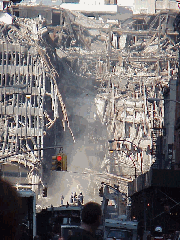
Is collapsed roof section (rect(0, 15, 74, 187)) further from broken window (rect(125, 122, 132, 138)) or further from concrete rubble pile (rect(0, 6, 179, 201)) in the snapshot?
broken window (rect(125, 122, 132, 138))

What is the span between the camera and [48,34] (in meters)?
80.4

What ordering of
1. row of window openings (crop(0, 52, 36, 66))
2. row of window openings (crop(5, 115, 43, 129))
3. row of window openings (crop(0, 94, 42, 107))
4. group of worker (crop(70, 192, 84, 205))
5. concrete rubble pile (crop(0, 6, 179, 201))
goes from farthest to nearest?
row of window openings (crop(0, 52, 36, 66)) → row of window openings (crop(0, 94, 42, 107)) → row of window openings (crop(5, 115, 43, 129)) → concrete rubble pile (crop(0, 6, 179, 201)) → group of worker (crop(70, 192, 84, 205))

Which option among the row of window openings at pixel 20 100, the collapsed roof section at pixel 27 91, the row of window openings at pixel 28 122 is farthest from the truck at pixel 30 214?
the row of window openings at pixel 20 100

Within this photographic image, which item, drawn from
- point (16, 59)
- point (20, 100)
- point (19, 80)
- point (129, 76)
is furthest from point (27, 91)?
point (129, 76)

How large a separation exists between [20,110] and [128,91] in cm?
1516

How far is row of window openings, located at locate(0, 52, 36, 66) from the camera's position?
7525 centimetres

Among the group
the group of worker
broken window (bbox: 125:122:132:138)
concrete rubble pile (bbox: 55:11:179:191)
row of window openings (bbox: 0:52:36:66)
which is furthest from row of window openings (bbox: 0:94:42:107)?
the group of worker

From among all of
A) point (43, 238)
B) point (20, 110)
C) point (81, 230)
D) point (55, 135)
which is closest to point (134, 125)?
point (55, 135)

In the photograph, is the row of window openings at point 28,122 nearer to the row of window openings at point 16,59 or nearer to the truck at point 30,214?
the row of window openings at point 16,59

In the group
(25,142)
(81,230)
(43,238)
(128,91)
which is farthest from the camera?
(128,91)

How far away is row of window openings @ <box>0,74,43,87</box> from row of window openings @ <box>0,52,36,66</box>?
1.66m

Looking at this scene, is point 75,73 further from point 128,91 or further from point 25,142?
point 25,142

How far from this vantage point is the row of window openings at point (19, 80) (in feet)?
244

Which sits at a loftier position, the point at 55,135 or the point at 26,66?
the point at 26,66
